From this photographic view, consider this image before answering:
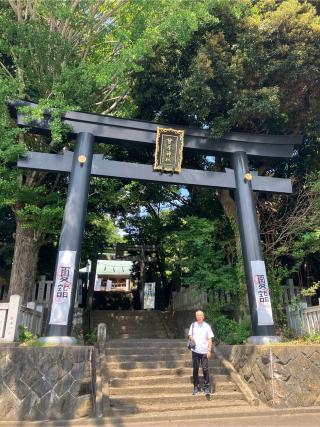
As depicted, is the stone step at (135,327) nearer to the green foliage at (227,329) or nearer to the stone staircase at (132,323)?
the stone staircase at (132,323)

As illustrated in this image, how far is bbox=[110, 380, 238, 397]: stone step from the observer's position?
7.00 metres

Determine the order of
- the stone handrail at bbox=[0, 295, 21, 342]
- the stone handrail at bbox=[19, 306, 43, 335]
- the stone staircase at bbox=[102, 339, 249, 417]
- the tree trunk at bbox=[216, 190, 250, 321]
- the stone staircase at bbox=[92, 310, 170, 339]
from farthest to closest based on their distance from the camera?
the stone staircase at bbox=[92, 310, 170, 339] → the tree trunk at bbox=[216, 190, 250, 321] → the stone handrail at bbox=[19, 306, 43, 335] → the stone handrail at bbox=[0, 295, 21, 342] → the stone staircase at bbox=[102, 339, 249, 417]

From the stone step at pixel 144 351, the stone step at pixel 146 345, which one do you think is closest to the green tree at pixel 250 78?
the stone step at pixel 146 345

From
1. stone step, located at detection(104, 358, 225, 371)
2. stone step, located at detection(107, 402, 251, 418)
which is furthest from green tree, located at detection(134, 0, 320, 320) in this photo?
stone step, located at detection(107, 402, 251, 418)

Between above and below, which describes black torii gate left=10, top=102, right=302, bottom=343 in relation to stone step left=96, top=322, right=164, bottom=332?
above

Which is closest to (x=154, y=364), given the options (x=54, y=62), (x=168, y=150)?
(x=168, y=150)

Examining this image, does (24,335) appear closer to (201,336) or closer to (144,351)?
(144,351)

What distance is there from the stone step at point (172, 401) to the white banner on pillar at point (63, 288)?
5.97 ft

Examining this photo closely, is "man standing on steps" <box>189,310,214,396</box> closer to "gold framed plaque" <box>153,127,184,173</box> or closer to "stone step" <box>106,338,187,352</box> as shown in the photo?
"stone step" <box>106,338,187,352</box>

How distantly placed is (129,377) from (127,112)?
788cm

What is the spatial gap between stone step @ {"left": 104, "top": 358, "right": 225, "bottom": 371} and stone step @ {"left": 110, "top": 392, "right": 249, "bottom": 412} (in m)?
1.18

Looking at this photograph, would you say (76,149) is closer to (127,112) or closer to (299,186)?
(127,112)

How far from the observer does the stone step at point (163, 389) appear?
276 inches

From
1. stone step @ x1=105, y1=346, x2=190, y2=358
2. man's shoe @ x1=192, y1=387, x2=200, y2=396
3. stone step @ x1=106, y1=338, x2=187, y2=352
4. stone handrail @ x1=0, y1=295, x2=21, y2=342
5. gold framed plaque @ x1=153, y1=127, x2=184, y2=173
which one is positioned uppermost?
gold framed plaque @ x1=153, y1=127, x2=184, y2=173
